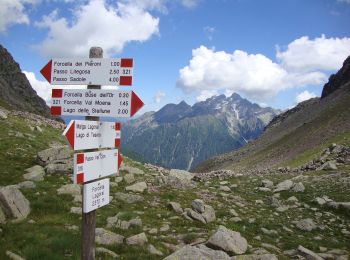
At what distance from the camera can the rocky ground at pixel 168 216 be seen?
42.8ft

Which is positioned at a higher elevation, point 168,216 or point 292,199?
point 168,216

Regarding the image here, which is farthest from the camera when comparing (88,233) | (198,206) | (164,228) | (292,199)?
(292,199)

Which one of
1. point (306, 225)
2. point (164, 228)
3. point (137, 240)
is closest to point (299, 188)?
point (306, 225)

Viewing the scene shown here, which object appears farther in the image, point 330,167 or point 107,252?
point 330,167

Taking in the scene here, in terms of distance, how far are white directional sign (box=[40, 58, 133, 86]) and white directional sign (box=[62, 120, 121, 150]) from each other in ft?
3.70

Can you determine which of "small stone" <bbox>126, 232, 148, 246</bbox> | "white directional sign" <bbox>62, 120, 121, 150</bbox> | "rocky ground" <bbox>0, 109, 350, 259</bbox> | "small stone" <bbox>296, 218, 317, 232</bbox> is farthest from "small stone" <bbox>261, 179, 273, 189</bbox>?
"white directional sign" <bbox>62, 120, 121, 150</bbox>

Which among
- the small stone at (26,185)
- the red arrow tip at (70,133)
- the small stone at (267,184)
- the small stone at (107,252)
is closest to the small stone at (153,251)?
the small stone at (107,252)

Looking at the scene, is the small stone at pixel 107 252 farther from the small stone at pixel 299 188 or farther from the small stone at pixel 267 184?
the small stone at pixel 267 184

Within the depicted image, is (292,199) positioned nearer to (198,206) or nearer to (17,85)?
(198,206)

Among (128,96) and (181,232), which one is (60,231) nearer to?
(181,232)

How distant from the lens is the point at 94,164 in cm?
909

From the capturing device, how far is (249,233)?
1778 cm

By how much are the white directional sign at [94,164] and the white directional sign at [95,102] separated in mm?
1063

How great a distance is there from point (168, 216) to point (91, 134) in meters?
10.4
